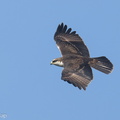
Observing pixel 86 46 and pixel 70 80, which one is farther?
pixel 86 46

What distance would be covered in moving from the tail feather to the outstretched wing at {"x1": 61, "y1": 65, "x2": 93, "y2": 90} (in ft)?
1.20

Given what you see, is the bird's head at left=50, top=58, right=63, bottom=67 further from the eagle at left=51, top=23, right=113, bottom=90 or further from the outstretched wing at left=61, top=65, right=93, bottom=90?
the outstretched wing at left=61, top=65, right=93, bottom=90

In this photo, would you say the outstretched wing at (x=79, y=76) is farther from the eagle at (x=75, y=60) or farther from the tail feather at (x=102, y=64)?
the tail feather at (x=102, y=64)

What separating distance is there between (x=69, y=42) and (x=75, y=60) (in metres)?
1.31

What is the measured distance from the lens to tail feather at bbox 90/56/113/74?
50.6ft

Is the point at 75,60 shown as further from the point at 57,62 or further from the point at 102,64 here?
the point at 102,64

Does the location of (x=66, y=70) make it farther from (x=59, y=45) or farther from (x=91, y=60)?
(x=59, y=45)

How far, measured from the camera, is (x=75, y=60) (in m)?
15.9

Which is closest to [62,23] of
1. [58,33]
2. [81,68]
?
[58,33]

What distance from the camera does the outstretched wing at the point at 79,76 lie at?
1420 cm

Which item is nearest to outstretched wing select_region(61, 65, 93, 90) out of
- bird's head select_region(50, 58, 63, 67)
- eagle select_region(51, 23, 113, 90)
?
eagle select_region(51, 23, 113, 90)

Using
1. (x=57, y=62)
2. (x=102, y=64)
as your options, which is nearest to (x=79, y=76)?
(x=102, y=64)

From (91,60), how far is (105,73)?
675 mm

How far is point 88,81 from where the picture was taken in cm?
1442
